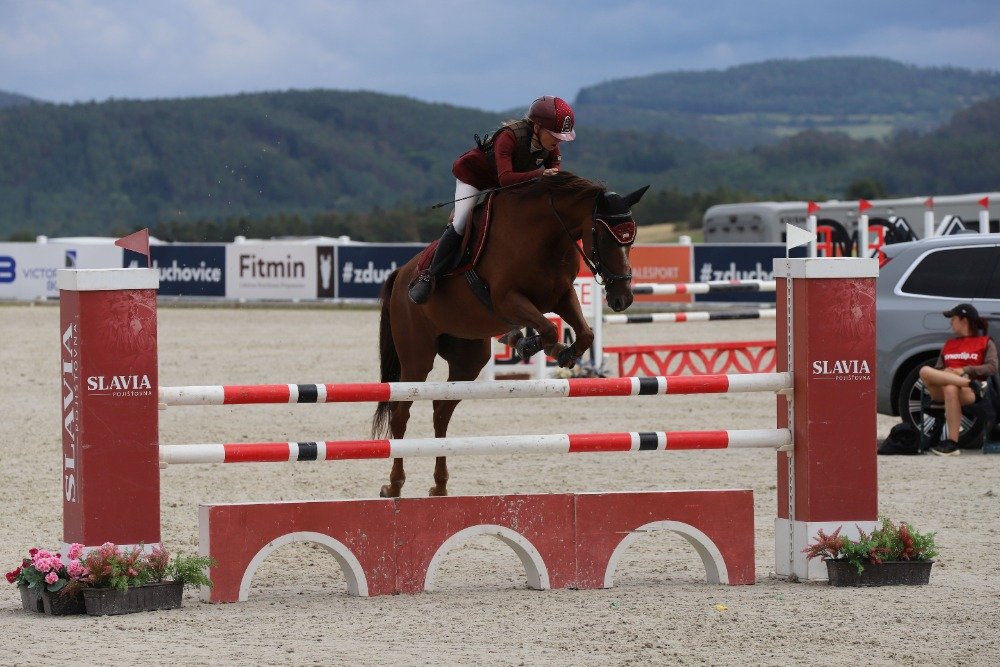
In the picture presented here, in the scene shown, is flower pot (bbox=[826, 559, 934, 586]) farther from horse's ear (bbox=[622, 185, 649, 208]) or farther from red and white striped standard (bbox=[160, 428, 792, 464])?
horse's ear (bbox=[622, 185, 649, 208])

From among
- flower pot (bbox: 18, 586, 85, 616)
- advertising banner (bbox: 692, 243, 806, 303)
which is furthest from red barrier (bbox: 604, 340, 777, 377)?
advertising banner (bbox: 692, 243, 806, 303)

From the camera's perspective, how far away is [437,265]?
6.37 m

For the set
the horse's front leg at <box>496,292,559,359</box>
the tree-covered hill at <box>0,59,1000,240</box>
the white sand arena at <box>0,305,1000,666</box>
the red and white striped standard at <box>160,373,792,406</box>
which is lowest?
the white sand arena at <box>0,305,1000,666</box>

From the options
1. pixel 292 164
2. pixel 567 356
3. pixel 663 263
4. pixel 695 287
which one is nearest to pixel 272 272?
pixel 663 263

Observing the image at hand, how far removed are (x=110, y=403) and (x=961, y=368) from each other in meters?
5.99

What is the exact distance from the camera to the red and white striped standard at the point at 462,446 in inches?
201

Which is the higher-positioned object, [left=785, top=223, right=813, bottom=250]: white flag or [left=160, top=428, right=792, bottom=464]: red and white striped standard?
[left=785, top=223, right=813, bottom=250]: white flag

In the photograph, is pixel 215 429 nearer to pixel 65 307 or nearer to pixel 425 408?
pixel 425 408

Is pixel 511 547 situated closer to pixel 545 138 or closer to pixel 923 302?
pixel 545 138

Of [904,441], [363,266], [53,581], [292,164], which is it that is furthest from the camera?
[292,164]

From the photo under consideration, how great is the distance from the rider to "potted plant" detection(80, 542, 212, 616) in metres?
1.87

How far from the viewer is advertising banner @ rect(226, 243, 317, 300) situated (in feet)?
85.4

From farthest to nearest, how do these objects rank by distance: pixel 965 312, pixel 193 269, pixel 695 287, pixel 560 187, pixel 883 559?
pixel 193 269 → pixel 695 287 → pixel 965 312 → pixel 560 187 → pixel 883 559

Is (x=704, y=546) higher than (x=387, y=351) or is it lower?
lower
